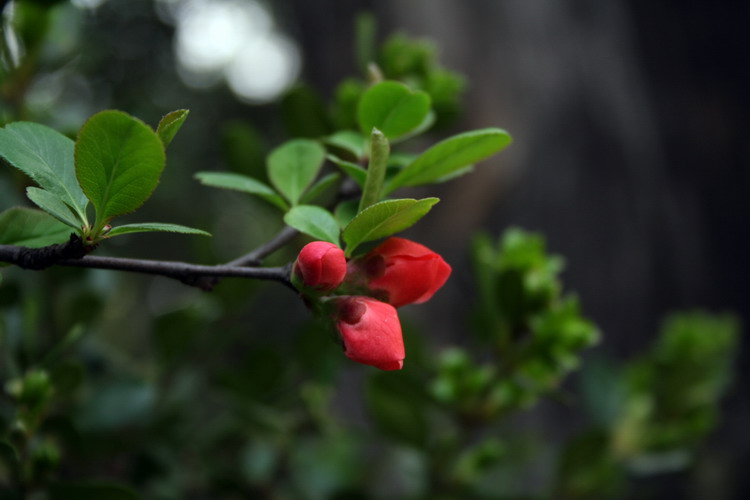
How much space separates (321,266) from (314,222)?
41mm

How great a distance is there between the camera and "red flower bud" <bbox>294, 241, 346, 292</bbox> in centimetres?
42

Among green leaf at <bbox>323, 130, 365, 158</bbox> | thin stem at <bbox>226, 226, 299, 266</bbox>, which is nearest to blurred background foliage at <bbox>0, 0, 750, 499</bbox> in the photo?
green leaf at <bbox>323, 130, 365, 158</bbox>

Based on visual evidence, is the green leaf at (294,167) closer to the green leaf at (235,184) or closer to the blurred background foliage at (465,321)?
the green leaf at (235,184)

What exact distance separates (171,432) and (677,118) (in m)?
1.68

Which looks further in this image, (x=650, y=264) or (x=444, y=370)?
(x=650, y=264)

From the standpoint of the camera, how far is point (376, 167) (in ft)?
1.46

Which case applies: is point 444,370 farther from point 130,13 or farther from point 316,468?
point 130,13

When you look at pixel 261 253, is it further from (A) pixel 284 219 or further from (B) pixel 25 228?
(B) pixel 25 228

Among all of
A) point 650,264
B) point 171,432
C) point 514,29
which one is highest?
point 514,29

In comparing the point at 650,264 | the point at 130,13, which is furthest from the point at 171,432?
the point at 130,13

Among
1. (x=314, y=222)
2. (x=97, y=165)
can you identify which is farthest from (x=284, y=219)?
(x=97, y=165)

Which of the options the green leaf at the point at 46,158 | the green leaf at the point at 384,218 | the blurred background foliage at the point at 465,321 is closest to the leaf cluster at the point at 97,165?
the green leaf at the point at 46,158

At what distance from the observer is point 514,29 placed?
4.99 ft

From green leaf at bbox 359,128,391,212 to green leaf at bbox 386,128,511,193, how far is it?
6cm
